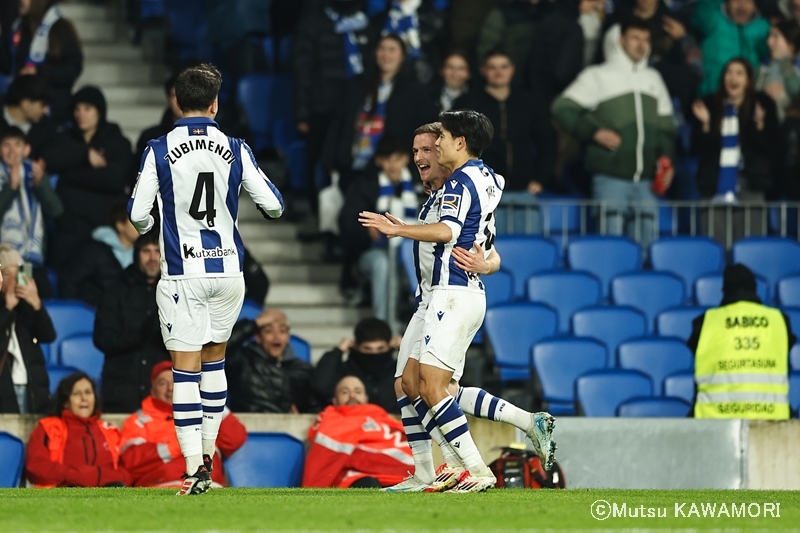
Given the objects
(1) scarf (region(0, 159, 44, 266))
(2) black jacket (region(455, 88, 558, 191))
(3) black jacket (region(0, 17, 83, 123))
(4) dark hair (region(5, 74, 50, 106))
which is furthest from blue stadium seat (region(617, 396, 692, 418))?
(3) black jacket (region(0, 17, 83, 123))

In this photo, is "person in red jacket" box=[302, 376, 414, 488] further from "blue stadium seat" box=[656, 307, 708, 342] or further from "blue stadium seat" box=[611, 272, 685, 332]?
"blue stadium seat" box=[611, 272, 685, 332]

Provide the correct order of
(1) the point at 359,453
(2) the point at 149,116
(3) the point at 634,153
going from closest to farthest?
(1) the point at 359,453 < (3) the point at 634,153 < (2) the point at 149,116

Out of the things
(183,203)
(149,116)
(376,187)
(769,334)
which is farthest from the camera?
(149,116)

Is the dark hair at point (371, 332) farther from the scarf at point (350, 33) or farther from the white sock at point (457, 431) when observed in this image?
the scarf at point (350, 33)

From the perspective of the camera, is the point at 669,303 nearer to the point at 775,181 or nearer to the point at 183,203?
the point at 775,181

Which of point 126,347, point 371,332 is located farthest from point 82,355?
point 371,332

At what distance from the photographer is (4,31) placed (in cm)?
1445

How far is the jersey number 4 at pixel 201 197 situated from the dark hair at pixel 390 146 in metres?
5.12

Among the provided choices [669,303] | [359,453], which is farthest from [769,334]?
[359,453]

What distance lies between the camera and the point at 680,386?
1170 cm

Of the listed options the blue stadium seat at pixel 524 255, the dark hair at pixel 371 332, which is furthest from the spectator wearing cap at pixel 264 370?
the blue stadium seat at pixel 524 255

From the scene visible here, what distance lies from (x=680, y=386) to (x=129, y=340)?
433 cm

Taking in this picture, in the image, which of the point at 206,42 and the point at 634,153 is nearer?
the point at 634,153

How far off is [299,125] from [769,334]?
5153 mm
